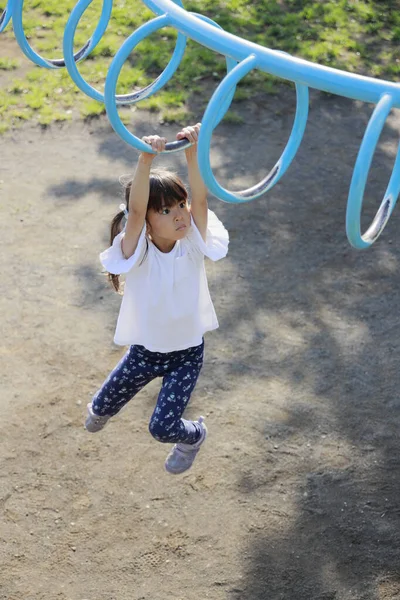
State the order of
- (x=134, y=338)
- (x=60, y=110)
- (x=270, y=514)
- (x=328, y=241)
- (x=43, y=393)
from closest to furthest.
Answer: (x=134, y=338) < (x=270, y=514) < (x=43, y=393) < (x=328, y=241) < (x=60, y=110)

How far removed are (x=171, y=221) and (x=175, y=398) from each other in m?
0.76

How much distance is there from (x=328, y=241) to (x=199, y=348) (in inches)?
120

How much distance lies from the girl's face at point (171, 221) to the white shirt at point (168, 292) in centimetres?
7

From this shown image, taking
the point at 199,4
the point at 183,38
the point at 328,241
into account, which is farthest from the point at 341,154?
the point at 183,38

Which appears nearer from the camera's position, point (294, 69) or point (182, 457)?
point (294, 69)

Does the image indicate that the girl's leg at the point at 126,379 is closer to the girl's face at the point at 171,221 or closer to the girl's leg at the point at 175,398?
the girl's leg at the point at 175,398

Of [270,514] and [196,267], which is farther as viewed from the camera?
[270,514]

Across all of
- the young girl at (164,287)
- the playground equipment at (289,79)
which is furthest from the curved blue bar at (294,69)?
the young girl at (164,287)

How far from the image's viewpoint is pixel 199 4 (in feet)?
34.7

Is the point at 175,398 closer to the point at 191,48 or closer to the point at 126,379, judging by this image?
the point at 126,379

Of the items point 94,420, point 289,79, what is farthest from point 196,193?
point 94,420

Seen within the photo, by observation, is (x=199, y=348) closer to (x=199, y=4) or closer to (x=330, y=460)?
(x=330, y=460)

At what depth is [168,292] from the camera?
3889 mm

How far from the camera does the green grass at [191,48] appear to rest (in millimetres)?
8688
